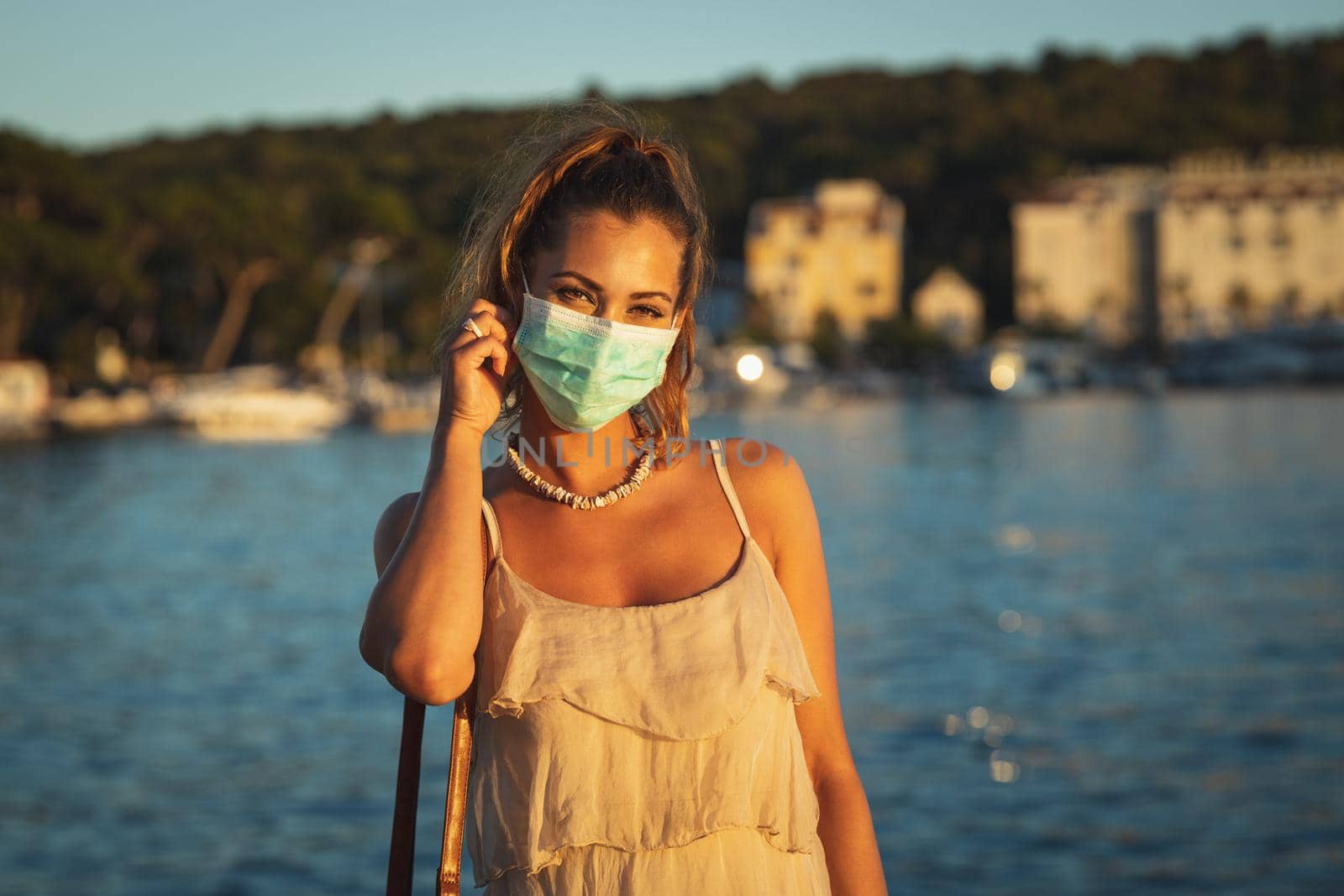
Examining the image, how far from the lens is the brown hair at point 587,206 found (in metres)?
2.10

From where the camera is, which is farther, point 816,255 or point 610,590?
point 816,255

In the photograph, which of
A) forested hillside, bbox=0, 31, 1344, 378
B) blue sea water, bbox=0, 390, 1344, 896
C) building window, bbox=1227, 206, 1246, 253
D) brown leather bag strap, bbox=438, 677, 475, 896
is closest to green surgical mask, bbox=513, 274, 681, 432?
brown leather bag strap, bbox=438, 677, 475, 896

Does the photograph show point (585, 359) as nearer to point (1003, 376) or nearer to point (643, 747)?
point (643, 747)

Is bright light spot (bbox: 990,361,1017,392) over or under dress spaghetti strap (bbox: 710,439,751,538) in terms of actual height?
over

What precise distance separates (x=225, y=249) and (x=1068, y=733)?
67.4m

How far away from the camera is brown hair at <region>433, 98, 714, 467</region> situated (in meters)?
2.10

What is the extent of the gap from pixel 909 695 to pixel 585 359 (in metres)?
11.6

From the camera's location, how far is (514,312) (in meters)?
2.17

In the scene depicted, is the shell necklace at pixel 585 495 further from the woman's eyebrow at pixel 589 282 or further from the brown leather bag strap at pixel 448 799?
the woman's eyebrow at pixel 589 282

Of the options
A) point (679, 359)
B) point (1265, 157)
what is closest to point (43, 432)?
point (679, 359)

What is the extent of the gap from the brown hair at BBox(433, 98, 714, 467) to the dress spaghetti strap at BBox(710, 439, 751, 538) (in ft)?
0.30

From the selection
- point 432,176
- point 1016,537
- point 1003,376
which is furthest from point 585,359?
point 432,176

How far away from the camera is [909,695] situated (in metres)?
Answer: 13.3

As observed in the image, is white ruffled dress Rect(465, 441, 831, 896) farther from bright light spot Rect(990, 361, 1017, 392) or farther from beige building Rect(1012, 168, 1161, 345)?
beige building Rect(1012, 168, 1161, 345)
